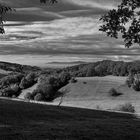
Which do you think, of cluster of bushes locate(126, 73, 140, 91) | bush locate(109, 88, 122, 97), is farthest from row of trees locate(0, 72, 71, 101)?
cluster of bushes locate(126, 73, 140, 91)

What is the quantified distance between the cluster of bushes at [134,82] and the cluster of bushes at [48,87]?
97.0 feet

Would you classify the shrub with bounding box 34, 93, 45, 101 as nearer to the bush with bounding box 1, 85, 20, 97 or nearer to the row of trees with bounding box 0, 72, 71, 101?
the row of trees with bounding box 0, 72, 71, 101

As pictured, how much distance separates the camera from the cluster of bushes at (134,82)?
147 m

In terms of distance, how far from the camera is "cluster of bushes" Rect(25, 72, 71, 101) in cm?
14850

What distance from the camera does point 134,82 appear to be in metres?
148

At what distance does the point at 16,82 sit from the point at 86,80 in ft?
114

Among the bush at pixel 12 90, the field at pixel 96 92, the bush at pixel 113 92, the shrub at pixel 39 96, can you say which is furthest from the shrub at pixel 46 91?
the bush at pixel 113 92

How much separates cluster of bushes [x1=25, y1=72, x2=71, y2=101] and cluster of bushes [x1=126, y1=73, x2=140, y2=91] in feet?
97.0

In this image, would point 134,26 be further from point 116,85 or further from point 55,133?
point 116,85

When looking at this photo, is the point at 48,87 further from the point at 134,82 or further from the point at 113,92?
the point at 134,82

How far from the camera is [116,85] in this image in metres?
157

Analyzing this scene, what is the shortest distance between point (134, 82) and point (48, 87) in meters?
36.9

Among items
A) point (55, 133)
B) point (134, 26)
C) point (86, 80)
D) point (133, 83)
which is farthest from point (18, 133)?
point (86, 80)

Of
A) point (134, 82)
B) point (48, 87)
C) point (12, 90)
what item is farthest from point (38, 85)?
point (134, 82)
